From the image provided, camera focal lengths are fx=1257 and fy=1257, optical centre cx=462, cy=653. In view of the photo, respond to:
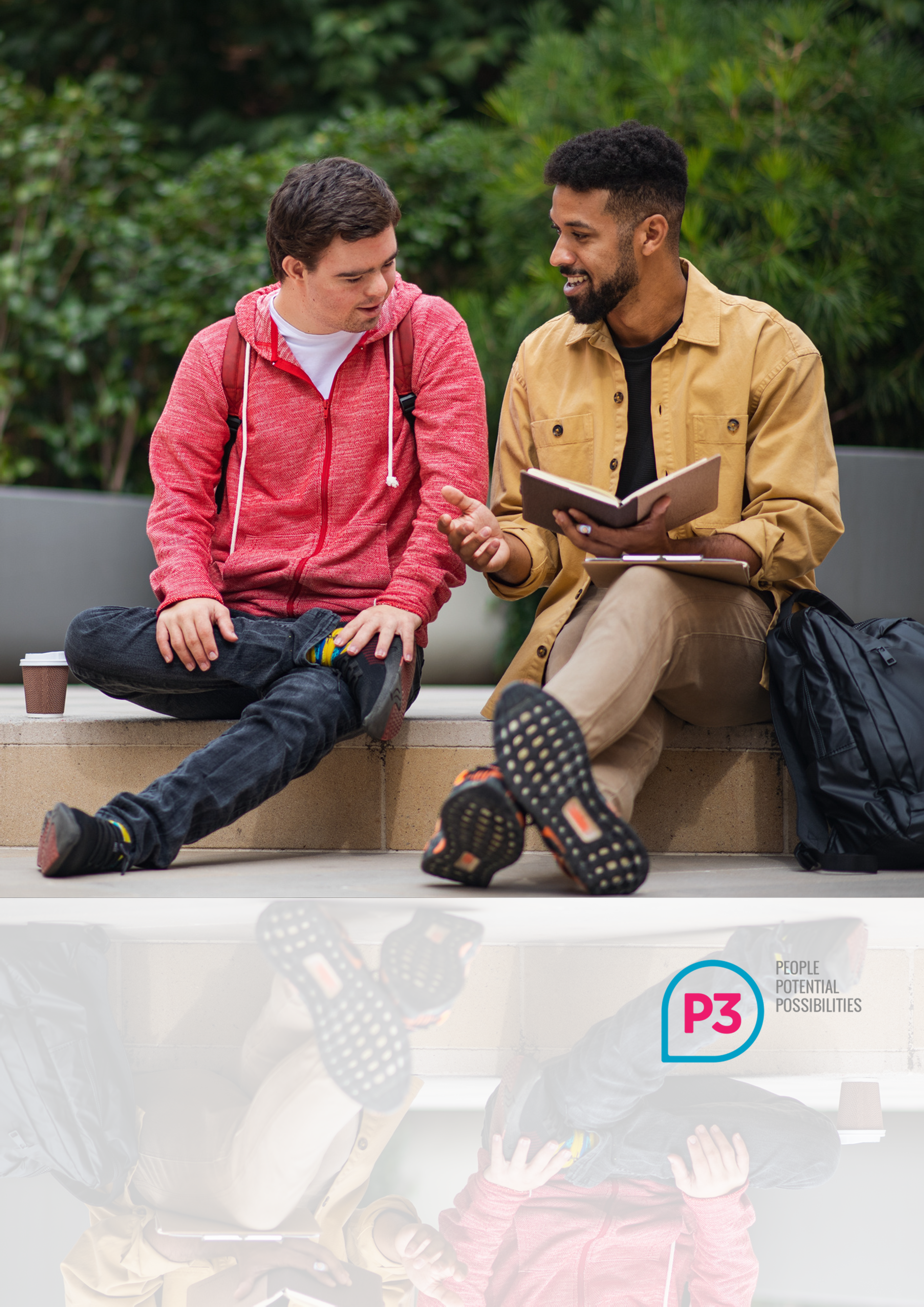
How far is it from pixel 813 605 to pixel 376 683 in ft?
2.80

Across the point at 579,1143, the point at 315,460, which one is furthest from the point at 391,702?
the point at 579,1143

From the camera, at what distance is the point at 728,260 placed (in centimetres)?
405

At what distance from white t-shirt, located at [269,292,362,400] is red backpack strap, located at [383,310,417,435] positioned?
84mm

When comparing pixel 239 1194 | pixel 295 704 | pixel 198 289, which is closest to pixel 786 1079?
pixel 239 1194

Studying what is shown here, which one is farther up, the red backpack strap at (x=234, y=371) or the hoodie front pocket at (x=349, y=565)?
the red backpack strap at (x=234, y=371)

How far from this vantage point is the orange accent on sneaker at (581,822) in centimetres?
198

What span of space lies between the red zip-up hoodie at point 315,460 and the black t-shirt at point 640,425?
29 cm

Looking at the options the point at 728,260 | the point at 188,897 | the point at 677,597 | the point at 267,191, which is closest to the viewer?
the point at 188,897

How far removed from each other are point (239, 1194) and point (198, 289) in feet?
13.9

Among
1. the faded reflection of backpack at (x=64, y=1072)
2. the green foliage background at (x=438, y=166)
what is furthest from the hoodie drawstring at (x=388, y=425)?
the green foliage background at (x=438, y=166)

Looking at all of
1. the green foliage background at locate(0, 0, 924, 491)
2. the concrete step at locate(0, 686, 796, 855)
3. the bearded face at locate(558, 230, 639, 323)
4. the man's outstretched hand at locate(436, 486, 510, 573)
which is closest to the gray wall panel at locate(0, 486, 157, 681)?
the green foliage background at locate(0, 0, 924, 491)

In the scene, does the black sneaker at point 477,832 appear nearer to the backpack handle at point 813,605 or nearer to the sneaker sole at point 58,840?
the sneaker sole at point 58,840

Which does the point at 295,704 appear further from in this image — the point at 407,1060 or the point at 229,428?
the point at 407,1060

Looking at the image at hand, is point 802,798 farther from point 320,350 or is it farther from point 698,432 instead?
point 320,350
